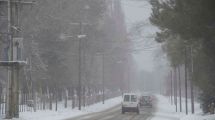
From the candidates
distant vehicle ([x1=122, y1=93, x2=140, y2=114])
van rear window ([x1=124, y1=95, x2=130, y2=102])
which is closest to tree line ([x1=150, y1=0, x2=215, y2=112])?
distant vehicle ([x1=122, y1=93, x2=140, y2=114])

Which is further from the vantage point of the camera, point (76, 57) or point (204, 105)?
point (76, 57)

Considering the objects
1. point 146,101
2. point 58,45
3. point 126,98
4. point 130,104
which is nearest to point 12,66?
point 130,104

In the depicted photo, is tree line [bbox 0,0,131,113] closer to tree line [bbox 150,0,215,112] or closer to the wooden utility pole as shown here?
the wooden utility pole

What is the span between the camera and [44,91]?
202 ft

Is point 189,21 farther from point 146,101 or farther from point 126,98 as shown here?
point 146,101

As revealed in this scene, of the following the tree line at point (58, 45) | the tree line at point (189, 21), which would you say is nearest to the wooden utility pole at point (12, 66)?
the tree line at point (58, 45)

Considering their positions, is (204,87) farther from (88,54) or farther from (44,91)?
(88,54)

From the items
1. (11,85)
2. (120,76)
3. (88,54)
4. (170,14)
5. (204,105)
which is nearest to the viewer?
(170,14)

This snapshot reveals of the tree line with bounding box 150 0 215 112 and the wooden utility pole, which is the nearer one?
the tree line with bounding box 150 0 215 112

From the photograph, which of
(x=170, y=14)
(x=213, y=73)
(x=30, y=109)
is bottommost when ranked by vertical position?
(x=30, y=109)

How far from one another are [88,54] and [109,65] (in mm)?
36804

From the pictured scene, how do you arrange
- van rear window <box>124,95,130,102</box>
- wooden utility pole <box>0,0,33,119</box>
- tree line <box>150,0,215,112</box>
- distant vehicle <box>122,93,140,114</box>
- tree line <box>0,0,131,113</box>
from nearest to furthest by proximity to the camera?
tree line <box>150,0,215,112</box>
wooden utility pole <box>0,0,33,119</box>
distant vehicle <box>122,93,140,114</box>
van rear window <box>124,95,130,102</box>
tree line <box>0,0,131,113</box>

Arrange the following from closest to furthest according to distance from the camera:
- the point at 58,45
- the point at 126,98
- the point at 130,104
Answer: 1. the point at 130,104
2. the point at 126,98
3. the point at 58,45

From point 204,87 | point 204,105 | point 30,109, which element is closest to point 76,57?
point 30,109
